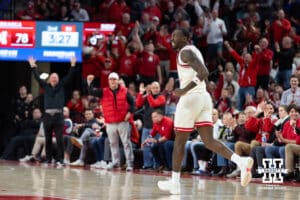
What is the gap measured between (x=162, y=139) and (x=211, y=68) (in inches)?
226

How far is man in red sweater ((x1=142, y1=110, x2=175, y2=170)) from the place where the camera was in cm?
1727

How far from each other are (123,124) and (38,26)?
13.6 ft

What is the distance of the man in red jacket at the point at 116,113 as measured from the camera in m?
Answer: 17.7

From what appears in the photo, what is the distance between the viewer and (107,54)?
71.0ft

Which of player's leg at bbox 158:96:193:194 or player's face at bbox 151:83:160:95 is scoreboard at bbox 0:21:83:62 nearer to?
player's face at bbox 151:83:160:95

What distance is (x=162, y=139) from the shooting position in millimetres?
17281

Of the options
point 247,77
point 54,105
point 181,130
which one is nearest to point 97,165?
point 54,105

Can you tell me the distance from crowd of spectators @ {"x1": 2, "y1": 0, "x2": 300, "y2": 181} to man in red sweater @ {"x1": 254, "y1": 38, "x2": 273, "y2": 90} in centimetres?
2

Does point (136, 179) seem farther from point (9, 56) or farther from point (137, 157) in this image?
point (9, 56)

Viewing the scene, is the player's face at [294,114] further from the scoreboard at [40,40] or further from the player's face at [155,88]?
the scoreboard at [40,40]

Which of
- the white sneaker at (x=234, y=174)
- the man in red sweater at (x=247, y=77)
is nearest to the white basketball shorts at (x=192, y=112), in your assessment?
the white sneaker at (x=234, y=174)

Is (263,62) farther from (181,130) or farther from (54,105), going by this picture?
(181,130)

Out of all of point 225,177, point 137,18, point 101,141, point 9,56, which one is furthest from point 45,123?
point 137,18

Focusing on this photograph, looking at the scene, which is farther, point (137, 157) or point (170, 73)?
point (170, 73)
